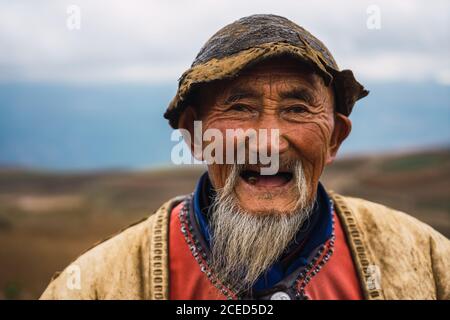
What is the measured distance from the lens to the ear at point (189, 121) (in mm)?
3075

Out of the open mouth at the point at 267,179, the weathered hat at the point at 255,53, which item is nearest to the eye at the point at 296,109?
the weathered hat at the point at 255,53

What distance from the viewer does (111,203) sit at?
60.5 ft

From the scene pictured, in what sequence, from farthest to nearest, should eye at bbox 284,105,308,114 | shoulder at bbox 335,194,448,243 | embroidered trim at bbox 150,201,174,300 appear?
shoulder at bbox 335,194,448,243 < embroidered trim at bbox 150,201,174,300 < eye at bbox 284,105,308,114

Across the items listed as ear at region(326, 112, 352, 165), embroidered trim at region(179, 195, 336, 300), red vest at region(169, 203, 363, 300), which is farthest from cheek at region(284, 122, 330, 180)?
red vest at region(169, 203, 363, 300)

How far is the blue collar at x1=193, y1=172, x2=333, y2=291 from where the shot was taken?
2.98 m

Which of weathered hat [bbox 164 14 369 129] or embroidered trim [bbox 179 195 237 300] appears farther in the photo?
embroidered trim [bbox 179 195 237 300]

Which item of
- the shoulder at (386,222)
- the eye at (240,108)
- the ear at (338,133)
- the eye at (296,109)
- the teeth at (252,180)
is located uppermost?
the eye at (240,108)

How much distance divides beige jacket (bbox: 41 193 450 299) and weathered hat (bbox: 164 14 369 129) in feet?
2.13

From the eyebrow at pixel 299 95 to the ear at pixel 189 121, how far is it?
19.1 inches

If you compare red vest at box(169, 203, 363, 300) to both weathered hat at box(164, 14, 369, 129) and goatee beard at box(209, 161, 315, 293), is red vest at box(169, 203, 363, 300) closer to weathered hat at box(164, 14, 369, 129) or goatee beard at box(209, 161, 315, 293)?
goatee beard at box(209, 161, 315, 293)

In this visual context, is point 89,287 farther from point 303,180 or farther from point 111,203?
point 111,203

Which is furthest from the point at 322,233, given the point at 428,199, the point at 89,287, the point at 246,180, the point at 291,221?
the point at 428,199

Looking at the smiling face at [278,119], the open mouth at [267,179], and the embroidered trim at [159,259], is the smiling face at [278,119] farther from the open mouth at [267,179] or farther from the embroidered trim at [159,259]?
the embroidered trim at [159,259]

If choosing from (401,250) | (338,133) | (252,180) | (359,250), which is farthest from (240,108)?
(401,250)
